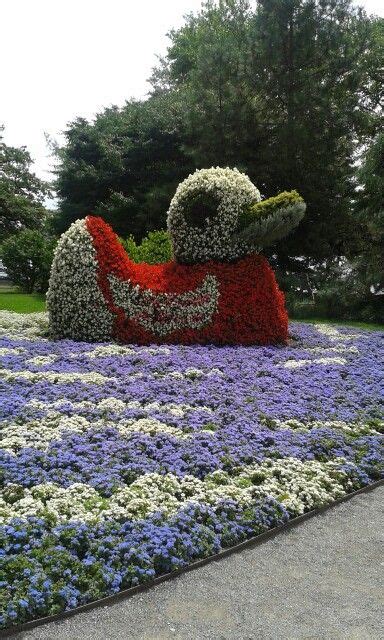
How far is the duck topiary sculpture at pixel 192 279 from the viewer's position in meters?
9.63

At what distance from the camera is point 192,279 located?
10.0m

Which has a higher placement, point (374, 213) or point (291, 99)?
point (291, 99)

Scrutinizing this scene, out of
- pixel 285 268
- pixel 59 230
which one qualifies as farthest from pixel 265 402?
pixel 59 230

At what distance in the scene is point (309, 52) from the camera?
1931cm

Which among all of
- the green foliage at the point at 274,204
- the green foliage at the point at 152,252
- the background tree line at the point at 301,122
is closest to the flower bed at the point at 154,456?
the green foliage at the point at 274,204

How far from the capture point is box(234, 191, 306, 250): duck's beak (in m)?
9.78

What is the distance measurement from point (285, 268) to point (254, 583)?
1909cm

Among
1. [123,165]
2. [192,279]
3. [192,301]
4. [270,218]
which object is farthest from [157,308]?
[123,165]

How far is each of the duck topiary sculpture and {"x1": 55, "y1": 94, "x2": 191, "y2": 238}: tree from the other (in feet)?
42.1

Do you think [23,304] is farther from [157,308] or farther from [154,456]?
[154,456]

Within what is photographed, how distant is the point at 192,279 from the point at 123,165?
16181mm

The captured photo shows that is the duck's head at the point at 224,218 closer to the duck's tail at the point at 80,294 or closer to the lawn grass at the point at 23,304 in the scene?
the duck's tail at the point at 80,294

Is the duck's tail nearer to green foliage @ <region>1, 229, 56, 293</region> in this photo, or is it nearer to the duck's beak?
the duck's beak

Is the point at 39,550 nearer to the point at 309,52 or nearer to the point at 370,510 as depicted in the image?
the point at 370,510
